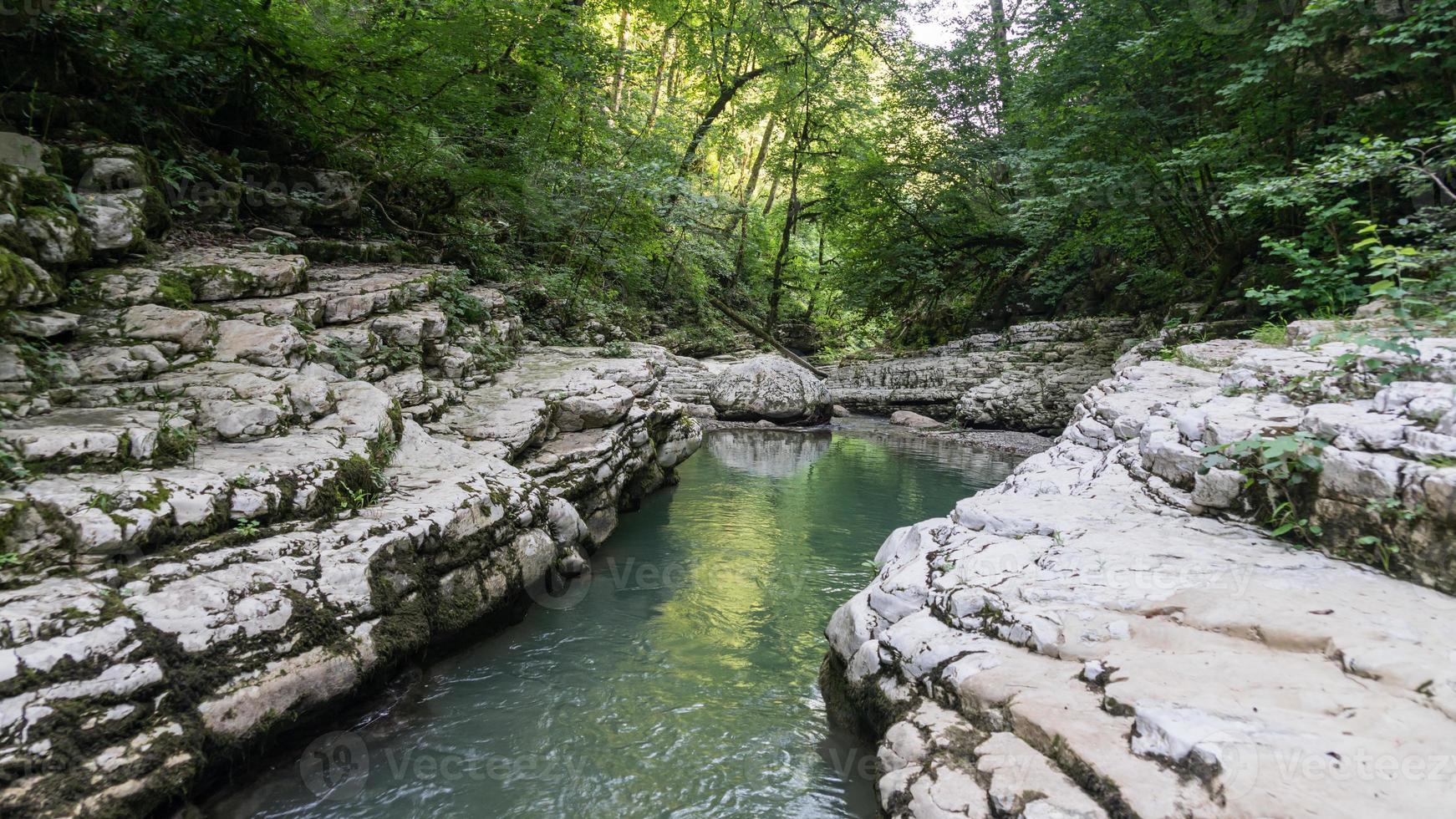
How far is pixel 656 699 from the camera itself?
450 cm

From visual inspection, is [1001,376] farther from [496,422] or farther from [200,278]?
[200,278]

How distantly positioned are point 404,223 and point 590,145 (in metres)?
4.50

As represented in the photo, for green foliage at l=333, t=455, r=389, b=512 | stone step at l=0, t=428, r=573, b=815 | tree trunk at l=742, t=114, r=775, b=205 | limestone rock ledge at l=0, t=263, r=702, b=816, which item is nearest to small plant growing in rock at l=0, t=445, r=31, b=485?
limestone rock ledge at l=0, t=263, r=702, b=816

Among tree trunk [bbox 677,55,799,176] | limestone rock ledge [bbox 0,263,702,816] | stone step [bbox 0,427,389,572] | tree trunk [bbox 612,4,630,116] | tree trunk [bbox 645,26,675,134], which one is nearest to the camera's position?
limestone rock ledge [bbox 0,263,702,816]

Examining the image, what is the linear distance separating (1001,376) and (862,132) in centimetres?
1045

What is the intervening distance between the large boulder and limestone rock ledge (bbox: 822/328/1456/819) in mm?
11628

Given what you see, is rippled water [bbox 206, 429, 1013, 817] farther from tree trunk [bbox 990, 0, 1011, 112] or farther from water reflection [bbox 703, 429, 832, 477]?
tree trunk [bbox 990, 0, 1011, 112]

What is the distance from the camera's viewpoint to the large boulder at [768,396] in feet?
54.1

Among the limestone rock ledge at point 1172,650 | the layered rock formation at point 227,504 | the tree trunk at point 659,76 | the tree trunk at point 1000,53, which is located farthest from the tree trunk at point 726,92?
the limestone rock ledge at point 1172,650

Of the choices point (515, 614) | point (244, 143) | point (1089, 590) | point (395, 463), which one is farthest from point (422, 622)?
point (244, 143)

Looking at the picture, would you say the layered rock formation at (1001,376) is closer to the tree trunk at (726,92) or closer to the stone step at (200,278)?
the tree trunk at (726,92)

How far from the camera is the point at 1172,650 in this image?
113 inches

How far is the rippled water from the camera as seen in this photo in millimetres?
3502

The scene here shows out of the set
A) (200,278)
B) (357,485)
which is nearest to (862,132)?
(200,278)
